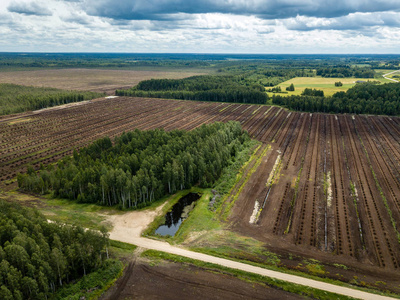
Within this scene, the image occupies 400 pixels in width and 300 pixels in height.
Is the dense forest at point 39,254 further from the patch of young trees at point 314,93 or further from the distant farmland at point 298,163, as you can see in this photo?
the patch of young trees at point 314,93

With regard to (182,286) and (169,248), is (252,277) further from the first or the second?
(169,248)

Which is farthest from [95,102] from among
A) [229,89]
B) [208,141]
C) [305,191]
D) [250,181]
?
[305,191]

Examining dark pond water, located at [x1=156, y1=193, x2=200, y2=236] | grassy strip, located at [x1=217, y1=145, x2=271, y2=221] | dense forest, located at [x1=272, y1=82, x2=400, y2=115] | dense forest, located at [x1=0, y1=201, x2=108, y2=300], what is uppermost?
dense forest, located at [x1=272, y1=82, x2=400, y2=115]

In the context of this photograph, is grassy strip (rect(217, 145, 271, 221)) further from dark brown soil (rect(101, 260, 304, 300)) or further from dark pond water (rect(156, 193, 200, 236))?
dark brown soil (rect(101, 260, 304, 300))

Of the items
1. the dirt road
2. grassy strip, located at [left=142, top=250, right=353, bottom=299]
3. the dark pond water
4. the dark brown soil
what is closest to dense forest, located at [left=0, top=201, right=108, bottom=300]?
the dark brown soil

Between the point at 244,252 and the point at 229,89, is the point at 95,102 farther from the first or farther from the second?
the point at 244,252

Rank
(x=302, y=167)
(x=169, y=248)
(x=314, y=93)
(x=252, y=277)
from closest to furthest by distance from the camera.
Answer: (x=252, y=277), (x=169, y=248), (x=302, y=167), (x=314, y=93)

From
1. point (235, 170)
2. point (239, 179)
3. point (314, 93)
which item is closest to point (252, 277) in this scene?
point (239, 179)
